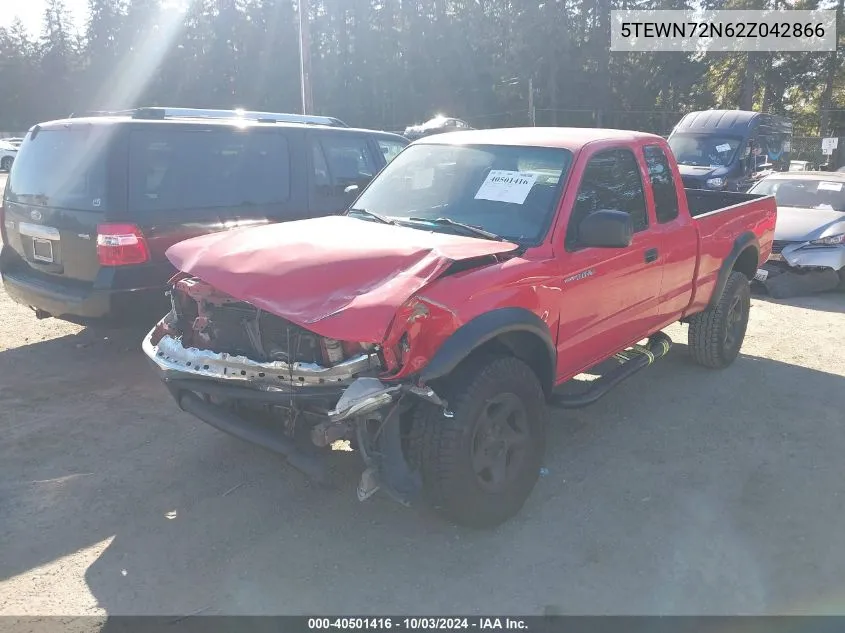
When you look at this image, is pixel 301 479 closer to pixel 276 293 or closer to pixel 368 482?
pixel 368 482

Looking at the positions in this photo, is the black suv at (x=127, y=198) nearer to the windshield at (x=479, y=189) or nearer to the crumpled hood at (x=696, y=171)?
the windshield at (x=479, y=189)

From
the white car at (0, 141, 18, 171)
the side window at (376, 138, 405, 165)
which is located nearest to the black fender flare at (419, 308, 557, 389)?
the side window at (376, 138, 405, 165)

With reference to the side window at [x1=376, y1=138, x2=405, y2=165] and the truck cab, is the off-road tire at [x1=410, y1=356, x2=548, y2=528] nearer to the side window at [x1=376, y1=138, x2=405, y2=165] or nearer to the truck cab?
the side window at [x1=376, y1=138, x2=405, y2=165]

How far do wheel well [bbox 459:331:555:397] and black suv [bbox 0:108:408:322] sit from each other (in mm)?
2438

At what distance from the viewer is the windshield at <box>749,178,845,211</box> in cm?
1022

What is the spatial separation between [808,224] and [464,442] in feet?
26.6

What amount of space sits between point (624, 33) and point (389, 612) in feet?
129

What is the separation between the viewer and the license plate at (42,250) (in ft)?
18.1

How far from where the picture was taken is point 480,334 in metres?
3.28

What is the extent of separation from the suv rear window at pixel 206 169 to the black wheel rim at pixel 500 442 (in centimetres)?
330

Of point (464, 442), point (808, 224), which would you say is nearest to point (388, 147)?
point (464, 442)

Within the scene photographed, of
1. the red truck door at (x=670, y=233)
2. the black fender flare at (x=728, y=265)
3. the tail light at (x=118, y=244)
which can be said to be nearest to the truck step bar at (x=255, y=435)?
the tail light at (x=118, y=244)

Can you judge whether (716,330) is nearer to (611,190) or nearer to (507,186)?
(611,190)

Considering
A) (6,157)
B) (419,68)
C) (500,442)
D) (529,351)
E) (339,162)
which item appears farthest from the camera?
(419,68)
